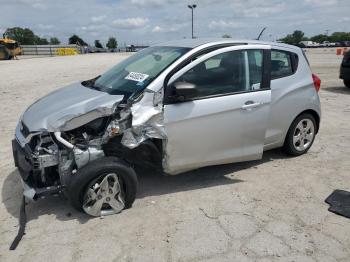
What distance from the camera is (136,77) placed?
4.38 meters

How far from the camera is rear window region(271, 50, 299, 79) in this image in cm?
504

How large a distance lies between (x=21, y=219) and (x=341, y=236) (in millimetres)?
3159

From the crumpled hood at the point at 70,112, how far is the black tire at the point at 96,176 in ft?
1.54

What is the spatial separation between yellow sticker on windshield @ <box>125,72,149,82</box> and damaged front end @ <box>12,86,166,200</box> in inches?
13.1

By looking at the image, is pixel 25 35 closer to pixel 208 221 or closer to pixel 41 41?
pixel 41 41

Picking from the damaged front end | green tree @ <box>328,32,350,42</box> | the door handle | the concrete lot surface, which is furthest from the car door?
green tree @ <box>328,32,350,42</box>

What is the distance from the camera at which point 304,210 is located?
13.5 feet

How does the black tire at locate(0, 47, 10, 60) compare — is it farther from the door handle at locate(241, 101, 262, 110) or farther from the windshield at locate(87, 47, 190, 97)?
the door handle at locate(241, 101, 262, 110)

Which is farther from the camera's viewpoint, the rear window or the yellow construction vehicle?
the yellow construction vehicle

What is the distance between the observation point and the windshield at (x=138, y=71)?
167 inches

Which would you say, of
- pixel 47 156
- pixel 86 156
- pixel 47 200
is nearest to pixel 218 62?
pixel 86 156

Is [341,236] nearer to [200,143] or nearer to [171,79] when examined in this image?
[200,143]

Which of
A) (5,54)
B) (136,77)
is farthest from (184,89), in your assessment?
(5,54)

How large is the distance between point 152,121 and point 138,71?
867 millimetres
